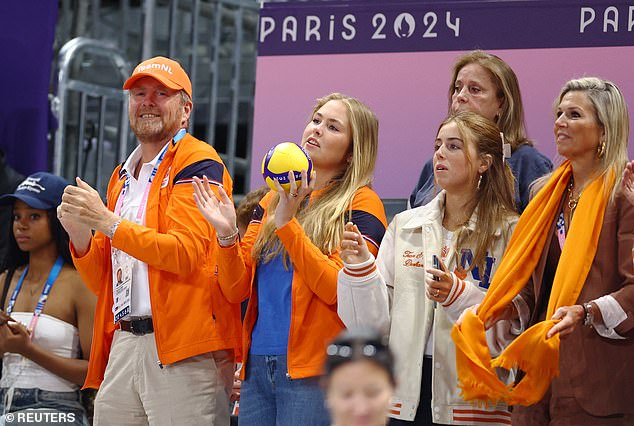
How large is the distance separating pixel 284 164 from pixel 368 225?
431 mm

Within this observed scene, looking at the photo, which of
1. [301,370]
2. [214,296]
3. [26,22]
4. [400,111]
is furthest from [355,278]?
[26,22]

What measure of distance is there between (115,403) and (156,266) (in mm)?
506

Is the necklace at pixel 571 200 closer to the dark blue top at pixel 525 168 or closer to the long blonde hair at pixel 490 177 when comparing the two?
the long blonde hair at pixel 490 177

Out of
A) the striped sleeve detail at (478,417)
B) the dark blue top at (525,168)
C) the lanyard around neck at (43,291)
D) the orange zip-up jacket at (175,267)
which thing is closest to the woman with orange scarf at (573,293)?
the striped sleeve detail at (478,417)

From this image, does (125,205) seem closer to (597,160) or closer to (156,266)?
(156,266)

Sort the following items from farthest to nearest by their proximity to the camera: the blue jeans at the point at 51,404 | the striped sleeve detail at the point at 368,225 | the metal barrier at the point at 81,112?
the metal barrier at the point at 81,112 → the blue jeans at the point at 51,404 → the striped sleeve detail at the point at 368,225

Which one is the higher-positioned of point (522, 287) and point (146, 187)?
point (146, 187)

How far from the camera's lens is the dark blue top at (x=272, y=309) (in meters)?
3.69

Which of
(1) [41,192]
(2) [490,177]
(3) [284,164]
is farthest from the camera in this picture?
(1) [41,192]

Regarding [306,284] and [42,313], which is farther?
[42,313]

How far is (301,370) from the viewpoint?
356 centimetres

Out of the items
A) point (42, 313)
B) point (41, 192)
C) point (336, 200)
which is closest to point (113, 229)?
point (336, 200)

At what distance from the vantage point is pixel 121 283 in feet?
12.8

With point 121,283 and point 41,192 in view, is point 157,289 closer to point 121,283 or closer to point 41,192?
point 121,283
